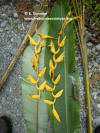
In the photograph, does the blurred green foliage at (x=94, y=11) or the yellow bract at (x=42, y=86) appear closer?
the yellow bract at (x=42, y=86)

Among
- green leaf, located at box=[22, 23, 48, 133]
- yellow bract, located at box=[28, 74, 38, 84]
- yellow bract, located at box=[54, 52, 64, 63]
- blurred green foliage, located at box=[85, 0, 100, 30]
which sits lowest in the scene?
green leaf, located at box=[22, 23, 48, 133]

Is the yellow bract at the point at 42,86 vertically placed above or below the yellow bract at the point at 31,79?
below

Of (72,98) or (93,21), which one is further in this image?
(93,21)

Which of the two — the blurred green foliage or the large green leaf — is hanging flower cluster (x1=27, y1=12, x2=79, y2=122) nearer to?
→ the large green leaf

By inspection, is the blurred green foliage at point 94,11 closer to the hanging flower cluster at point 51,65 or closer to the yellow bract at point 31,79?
the hanging flower cluster at point 51,65

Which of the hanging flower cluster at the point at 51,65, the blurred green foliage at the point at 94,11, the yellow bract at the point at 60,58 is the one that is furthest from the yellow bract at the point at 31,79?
the blurred green foliage at the point at 94,11

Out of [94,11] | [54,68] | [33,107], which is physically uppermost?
[94,11]

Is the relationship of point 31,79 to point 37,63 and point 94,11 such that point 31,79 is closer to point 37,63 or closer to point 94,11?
point 37,63

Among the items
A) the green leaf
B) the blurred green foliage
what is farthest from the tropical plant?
the blurred green foliage

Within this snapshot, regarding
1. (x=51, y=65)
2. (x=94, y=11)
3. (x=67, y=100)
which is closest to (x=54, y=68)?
(x=51, y=65)

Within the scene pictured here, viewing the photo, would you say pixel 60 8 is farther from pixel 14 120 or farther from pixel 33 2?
pixel 14 120

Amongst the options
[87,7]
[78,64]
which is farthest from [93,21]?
[78,64]
